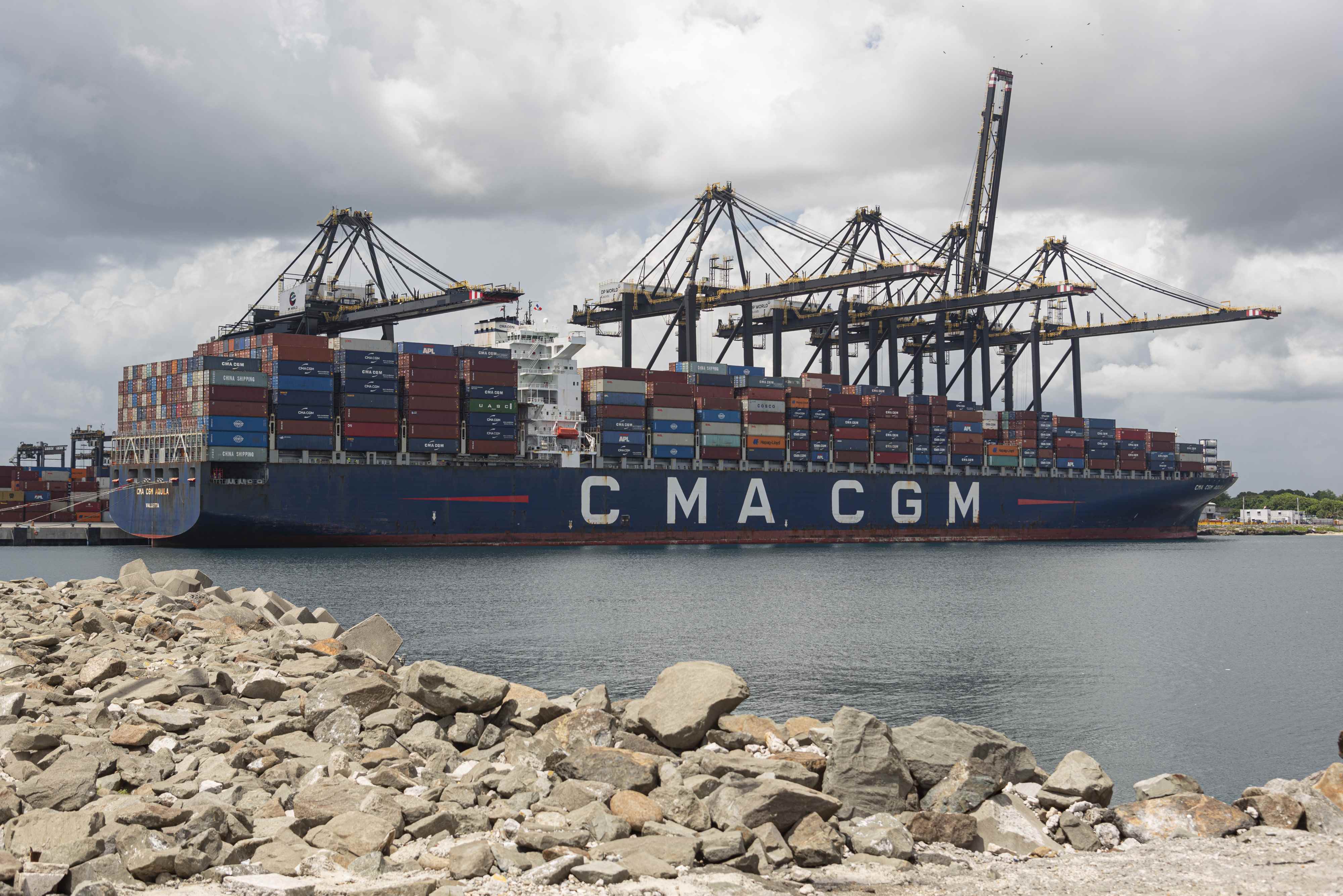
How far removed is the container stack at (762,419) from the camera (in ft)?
233

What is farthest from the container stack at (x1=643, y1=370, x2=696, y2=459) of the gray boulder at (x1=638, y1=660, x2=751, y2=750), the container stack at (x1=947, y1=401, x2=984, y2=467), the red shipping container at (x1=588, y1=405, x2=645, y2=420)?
the gray boulder at (x1=638, y1=660, x2=751, y2=750)

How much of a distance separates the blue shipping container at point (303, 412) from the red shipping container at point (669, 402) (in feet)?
65.2

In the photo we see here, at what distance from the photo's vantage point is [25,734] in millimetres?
10273

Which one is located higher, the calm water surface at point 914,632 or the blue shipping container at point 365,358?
the blue shipping container at point 365,358

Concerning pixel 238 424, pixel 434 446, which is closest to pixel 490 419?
pixel 434 446

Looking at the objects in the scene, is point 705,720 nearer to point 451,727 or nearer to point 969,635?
point 451,727

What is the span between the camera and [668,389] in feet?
226

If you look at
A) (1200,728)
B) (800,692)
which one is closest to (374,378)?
(800,692)

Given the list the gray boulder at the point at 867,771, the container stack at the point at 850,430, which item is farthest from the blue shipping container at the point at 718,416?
the gray boulder at the point at 867,771

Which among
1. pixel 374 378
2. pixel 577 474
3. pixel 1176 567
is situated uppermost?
pixel 374 378

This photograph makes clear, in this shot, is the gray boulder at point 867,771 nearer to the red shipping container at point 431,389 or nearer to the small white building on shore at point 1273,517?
the red shipping container at point 431,389

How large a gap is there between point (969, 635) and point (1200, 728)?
434 inches

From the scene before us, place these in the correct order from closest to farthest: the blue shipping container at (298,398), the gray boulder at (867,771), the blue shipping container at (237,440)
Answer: the gray boulder at (867,771), the blue shipping container at (237,440), the blue shipping container at (298,398)

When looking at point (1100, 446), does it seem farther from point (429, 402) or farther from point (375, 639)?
point (375, 639)
